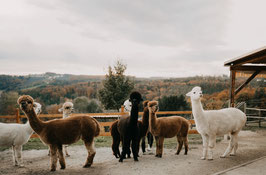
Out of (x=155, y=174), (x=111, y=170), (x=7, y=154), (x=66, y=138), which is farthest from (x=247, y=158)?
(x=7, y=154)

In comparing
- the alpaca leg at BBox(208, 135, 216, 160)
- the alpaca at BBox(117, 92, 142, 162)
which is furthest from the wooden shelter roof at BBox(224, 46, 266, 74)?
the alpaca at BBox(117, 92, 142, 162)

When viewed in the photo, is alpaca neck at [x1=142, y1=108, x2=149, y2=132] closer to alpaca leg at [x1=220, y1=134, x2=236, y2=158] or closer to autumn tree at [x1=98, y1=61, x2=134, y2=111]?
alpaca leg at [x1=220, y1=134, x2=236, y2=158]

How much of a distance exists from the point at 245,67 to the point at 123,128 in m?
6.41

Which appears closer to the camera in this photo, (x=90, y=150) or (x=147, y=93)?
(x=90, y=150)

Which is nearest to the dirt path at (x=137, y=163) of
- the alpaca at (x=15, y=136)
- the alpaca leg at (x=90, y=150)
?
the alpaca leg at (x=90, y=150)

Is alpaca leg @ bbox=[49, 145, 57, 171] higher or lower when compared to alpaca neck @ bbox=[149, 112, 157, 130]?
lower

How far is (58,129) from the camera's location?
467cm

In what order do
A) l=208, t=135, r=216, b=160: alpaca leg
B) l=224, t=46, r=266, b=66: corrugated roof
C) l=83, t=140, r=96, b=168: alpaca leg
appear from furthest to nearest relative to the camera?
l=224, t=46, r=266, b=66: corrugated roof
l=208, t=135, r=216, b=160: alpaca leg
l=83, t=140, r=96, b=168: alpaca leg

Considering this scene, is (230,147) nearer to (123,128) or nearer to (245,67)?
(123,128)

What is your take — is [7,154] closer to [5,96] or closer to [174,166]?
[174,166]

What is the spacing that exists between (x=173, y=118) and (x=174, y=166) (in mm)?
1495

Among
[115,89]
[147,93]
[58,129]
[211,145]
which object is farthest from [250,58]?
[147,93]

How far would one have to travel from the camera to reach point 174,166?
5133 millimetres

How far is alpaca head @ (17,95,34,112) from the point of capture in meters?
4.54
